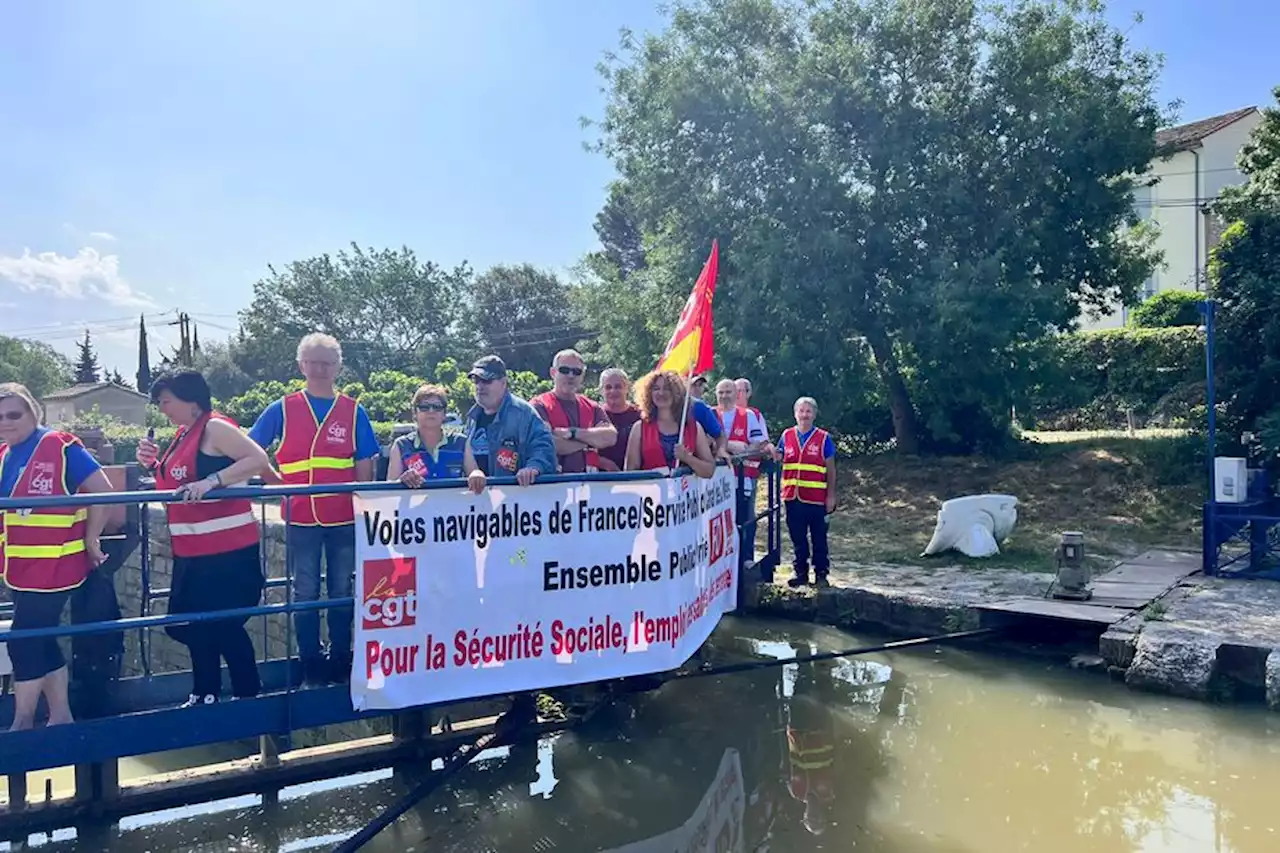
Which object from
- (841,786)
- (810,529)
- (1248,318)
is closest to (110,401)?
(810,529)

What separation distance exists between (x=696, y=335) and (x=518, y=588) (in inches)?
83.7

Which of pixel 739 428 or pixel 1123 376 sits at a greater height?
pixel 1123 376

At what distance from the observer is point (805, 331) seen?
14.4m

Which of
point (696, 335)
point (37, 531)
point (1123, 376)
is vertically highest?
point (1123, 376)

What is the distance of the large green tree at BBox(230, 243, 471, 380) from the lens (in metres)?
53.8

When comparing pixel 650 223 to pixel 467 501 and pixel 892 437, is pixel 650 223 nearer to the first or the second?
Answer: pixel 892 437

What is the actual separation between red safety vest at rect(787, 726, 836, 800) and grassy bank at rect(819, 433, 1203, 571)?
14.9 ft

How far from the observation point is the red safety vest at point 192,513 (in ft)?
14.6

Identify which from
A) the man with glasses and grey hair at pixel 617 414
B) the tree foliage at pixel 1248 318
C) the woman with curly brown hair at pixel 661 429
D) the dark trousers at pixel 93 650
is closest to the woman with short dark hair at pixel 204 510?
the dark trousers at pixel 93 650

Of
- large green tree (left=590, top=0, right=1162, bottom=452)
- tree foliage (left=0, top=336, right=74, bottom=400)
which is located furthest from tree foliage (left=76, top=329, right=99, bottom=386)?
large green tree (left=590, top=0, right=1162, bottom=452)

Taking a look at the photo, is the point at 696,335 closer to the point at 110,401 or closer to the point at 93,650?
the point at 93,650

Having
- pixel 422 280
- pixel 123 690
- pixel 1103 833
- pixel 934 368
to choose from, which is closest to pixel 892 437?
pixel 934 368

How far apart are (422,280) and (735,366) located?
143 feet

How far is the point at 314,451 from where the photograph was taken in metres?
5.11
